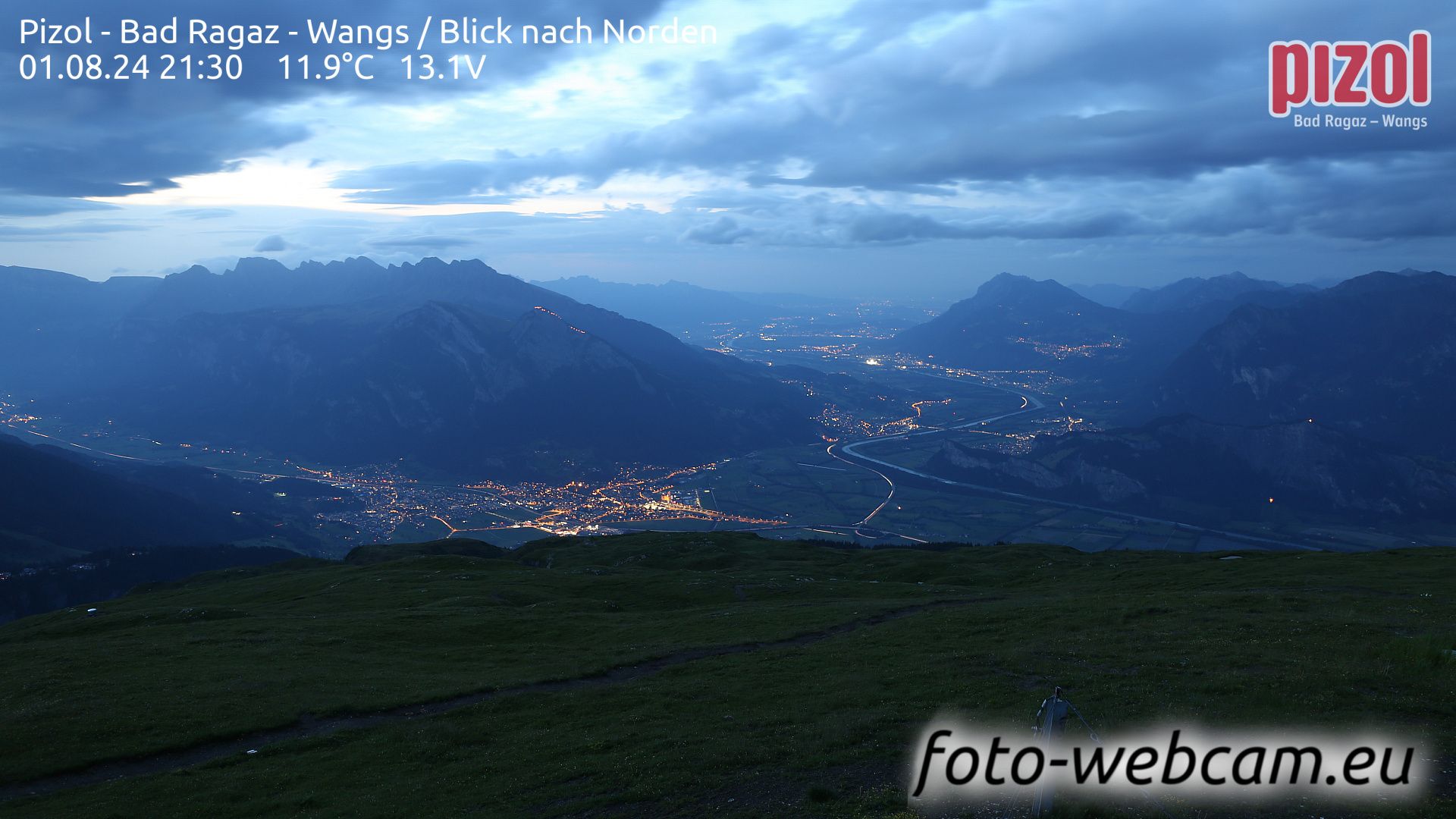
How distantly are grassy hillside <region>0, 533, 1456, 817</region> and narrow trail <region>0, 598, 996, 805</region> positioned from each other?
0.24 meters

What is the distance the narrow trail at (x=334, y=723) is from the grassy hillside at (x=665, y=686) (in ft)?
0.79

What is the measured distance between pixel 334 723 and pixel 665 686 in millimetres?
20508

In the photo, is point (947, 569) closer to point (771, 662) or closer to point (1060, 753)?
point (771, 662)

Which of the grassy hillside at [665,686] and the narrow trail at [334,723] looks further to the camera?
the narrow trail at [334,723]

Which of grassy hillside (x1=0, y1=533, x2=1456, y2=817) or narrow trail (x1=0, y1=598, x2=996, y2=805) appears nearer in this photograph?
grassy hillside (x1=0, y1=533, x2=1456, y2=817)

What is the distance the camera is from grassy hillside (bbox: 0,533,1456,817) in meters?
32.6

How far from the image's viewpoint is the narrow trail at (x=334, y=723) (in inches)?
1558

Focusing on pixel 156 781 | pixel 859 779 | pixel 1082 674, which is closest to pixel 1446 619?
pixel 1082 674

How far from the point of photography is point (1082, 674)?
40625 mm

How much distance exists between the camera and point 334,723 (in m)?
46.6

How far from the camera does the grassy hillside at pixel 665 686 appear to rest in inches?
1284

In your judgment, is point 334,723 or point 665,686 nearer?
point 334,723

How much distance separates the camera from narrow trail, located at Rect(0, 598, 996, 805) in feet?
130

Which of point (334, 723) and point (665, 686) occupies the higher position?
point (665, 686)
